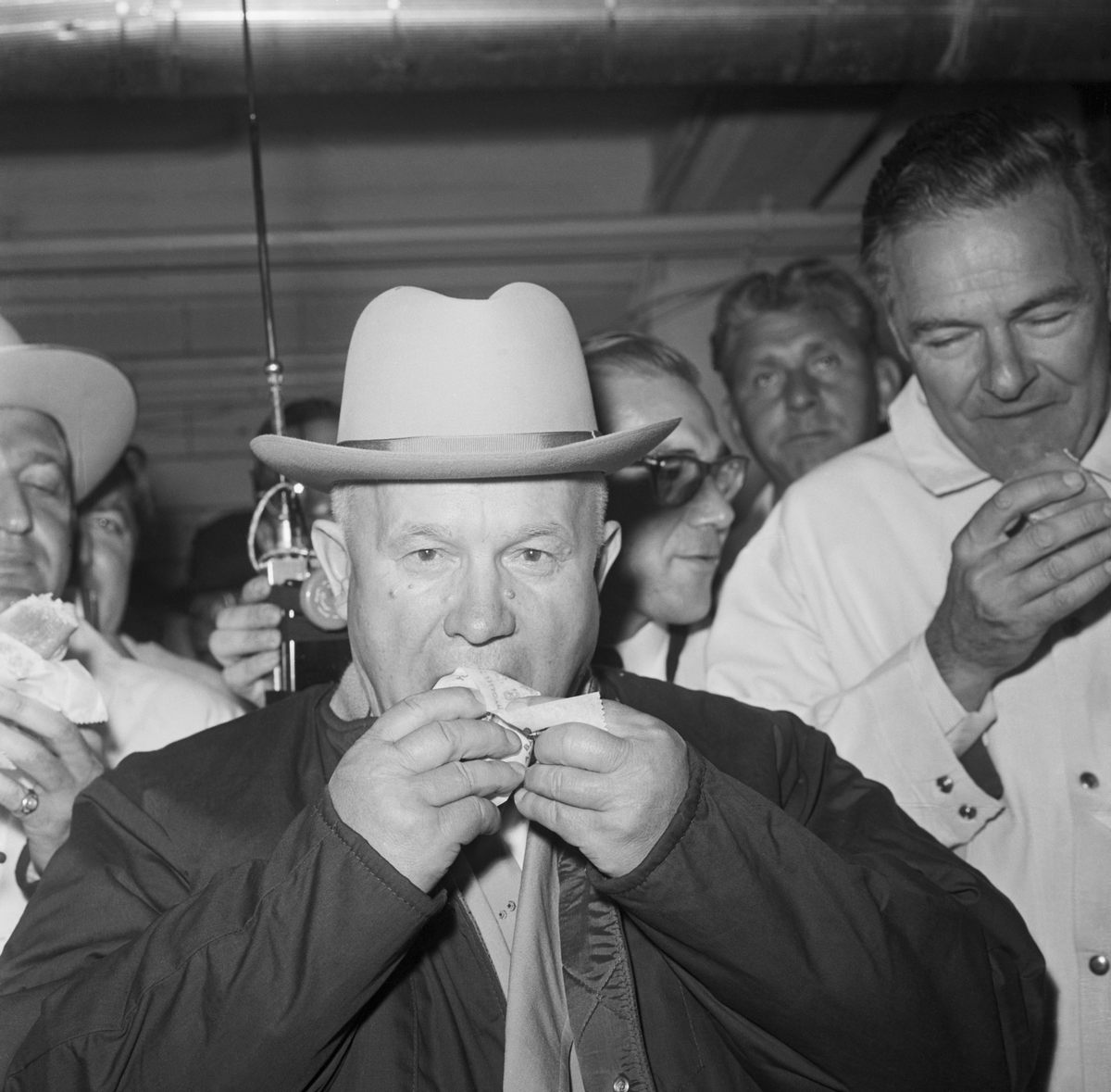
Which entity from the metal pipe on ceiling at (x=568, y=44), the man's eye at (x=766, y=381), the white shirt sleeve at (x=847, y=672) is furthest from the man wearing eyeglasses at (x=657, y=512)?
the metal pipe on ceiling at (x=568, y=44)

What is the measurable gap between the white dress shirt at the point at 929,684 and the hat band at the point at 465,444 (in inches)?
32.1

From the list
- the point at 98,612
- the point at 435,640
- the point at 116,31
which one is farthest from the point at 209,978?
the point at 116,31

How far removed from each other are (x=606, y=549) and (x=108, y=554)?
4.55ft

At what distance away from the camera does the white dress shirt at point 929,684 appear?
2.10 m

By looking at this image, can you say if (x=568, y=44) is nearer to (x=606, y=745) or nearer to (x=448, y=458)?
(x=448, y=458)

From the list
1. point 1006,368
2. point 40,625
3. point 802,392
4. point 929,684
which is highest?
point 802,392

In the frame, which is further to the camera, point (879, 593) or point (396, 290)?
point (879, 593)

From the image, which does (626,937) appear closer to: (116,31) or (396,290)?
(396,290)

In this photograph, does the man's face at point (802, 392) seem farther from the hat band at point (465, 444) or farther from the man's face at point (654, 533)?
the hat band at point (465, 444)

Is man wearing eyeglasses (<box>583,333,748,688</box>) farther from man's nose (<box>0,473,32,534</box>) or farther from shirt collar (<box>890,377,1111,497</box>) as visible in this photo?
man's nose (<box>0,473,32,534</box>)

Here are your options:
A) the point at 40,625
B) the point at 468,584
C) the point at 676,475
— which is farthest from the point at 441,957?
the point at 676,475

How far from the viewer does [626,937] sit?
5.45 feet

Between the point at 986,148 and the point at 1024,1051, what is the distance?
150cm

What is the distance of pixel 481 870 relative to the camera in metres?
1.69
